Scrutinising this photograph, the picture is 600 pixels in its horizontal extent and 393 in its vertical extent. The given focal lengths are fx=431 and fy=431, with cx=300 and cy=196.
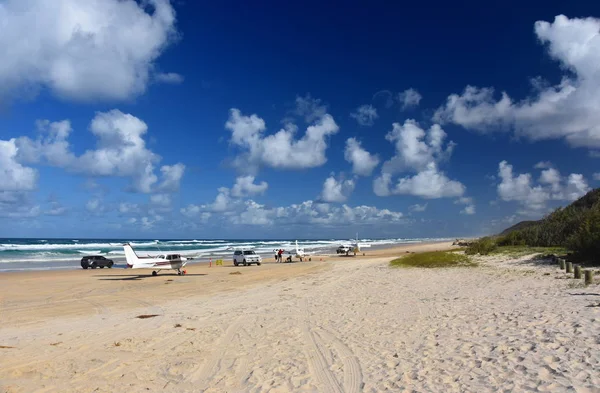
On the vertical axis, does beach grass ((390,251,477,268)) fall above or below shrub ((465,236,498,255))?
below

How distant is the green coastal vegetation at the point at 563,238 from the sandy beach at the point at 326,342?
580cm

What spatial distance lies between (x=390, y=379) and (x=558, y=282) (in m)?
10.9

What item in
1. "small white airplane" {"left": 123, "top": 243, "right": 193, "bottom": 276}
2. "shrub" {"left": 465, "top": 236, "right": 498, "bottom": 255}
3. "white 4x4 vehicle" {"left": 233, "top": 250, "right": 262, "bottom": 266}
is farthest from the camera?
"white 4x4 vehicle" {"left": 233, "top": 250, "right": 262, "bottom": 266}

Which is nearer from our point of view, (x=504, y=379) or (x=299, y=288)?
(x=504, y=379)

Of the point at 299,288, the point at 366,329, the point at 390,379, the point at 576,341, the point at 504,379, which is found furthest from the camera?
the point at 299,288

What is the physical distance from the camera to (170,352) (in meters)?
9.22

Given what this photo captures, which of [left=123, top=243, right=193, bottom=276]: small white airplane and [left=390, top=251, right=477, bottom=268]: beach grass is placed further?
[left=123, top=243, right=193, bottom=276]: small white airplane

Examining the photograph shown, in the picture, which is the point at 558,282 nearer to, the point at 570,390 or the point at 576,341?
the point at 576,341

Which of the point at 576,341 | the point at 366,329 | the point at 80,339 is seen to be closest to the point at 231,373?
the point at 366,329

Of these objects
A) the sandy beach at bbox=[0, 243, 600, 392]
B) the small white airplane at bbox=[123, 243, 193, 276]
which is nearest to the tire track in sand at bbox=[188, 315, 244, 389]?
the sandy beach at bbox=[0, 243, 600, 392]

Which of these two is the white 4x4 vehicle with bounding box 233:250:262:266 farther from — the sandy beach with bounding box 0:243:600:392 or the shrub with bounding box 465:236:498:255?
the sandy beach with bounding box 0:243:600:392

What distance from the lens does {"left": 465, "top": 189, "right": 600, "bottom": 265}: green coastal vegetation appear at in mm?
20344

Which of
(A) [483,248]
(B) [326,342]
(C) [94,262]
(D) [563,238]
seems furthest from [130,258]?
(D) [563,238]

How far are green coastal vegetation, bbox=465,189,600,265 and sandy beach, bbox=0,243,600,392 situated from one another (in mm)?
5797
